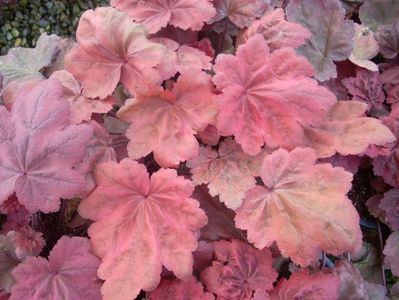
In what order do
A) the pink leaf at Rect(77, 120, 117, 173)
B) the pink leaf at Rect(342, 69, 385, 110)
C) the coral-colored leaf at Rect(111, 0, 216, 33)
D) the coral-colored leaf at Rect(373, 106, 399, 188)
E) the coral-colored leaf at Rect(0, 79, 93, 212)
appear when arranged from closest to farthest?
1. the coral-colored leaf at Rect(0, 79, 93, 212)
2. the pink leaf at Rect(77, 120, 117, 173)
3. the coral-colored leaf at Rect(111, 0, 216, 33)
4. the coral-colored leaf at Rect(373, 106, 399, 188)
5. the pink leaf at Rect(342, 69, 385, 110)

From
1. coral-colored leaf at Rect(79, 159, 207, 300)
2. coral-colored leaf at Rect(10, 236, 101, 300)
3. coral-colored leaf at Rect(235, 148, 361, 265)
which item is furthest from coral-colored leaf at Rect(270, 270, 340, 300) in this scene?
coral-colored leaf at Rect(10, 236, 101, 300)

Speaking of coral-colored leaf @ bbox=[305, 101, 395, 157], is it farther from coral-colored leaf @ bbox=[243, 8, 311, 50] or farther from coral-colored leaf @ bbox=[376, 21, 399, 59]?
coral-colored leaf @ bbox=[376, 21, 399, 59]

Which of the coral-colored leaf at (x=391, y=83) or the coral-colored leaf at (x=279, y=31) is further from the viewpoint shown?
the coral-colored leaf at (x=391, y=83)

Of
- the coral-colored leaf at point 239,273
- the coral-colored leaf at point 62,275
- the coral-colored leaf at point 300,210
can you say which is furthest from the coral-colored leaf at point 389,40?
the coral-colored leaf at point 62,275

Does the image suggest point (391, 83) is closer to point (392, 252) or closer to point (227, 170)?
point (392, 252)

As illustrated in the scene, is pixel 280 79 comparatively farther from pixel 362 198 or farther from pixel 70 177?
pixel 362 198

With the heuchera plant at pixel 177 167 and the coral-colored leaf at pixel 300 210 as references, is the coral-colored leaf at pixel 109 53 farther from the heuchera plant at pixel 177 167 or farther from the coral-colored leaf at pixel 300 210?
the coral-colored leaf at pixel 300 210
